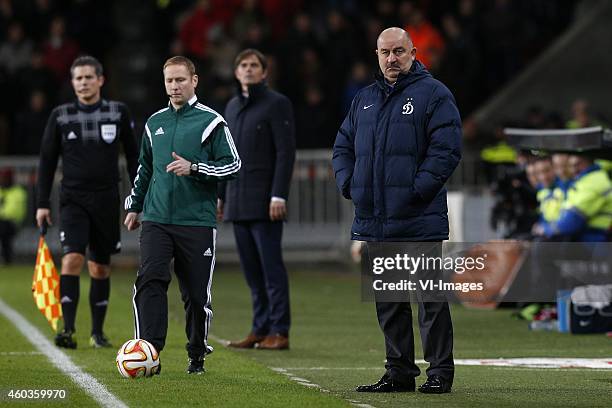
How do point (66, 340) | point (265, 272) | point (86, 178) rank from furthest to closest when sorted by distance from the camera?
point (265, 272) → point (86, 178) → point (66, 340)

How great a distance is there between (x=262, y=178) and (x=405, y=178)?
3738 mm

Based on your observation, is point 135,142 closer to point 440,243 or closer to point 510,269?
point 440,243

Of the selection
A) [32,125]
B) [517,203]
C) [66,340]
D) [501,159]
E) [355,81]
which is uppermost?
[355,81]

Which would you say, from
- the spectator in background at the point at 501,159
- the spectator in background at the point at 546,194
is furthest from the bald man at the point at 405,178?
the spectator in background at the point at 501,159

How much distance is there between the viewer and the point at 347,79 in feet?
88.0

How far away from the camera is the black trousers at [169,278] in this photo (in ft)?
35.7

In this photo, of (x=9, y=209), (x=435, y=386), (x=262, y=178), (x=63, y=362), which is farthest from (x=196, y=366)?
(x=9, y=209)

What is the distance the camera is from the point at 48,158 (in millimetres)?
13500

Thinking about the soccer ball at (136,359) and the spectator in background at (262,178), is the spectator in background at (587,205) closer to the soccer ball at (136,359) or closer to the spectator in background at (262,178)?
the spectator in background at (262,178)

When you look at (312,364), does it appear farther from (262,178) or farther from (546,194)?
(546,194)

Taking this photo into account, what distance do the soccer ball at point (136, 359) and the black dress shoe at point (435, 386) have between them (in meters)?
1.79

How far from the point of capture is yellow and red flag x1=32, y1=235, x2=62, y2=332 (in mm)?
13516

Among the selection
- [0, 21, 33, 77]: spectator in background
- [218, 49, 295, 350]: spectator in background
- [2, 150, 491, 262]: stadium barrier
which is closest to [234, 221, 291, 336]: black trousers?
[218, 49, 295, 350]: spectator in background

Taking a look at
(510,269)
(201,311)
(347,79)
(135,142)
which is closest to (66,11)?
(347,79)
